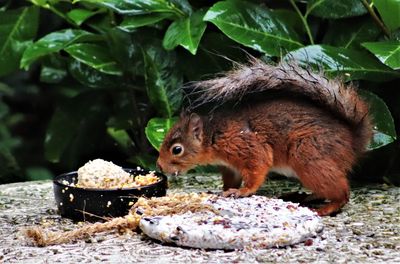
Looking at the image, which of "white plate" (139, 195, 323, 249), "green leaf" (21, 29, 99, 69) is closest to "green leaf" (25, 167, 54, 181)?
"green leaf" (21, 29, 99, 69)

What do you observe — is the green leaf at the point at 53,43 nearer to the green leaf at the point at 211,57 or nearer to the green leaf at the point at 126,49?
the green leaf at the point at 126,49

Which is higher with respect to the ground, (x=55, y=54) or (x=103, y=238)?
(x=55, y=54)

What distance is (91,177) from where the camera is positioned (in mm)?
3049

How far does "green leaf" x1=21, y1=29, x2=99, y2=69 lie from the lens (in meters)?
3.96

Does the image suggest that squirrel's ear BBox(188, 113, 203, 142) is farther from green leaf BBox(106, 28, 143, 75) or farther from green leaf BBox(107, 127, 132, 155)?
green leaf BBox(107, 127, 132, 155)

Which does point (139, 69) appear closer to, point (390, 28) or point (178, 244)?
point (390, 28)

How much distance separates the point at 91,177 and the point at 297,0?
1.61 m

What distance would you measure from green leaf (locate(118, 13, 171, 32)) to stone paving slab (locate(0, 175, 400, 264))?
992 mm

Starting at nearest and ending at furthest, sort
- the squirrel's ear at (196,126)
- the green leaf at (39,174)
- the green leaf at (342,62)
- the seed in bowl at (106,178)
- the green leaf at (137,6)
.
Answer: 1. the seed in bowl at (106,178)
2. the squirrel's ear at (196,126)
3. the green leaf at (342,62)
4. the green leaf at (137,6)
5. the green leaf at (39,174)

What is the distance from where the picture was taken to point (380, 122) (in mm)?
3520

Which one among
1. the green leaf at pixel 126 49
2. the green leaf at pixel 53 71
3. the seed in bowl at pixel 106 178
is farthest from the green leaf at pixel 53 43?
the seed in bowl at pixel 106 178

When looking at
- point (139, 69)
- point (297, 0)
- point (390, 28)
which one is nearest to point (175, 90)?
point (139, 69)

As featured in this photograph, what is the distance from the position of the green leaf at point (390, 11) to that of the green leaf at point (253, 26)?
41 cm

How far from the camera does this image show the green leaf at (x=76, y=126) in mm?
4652
